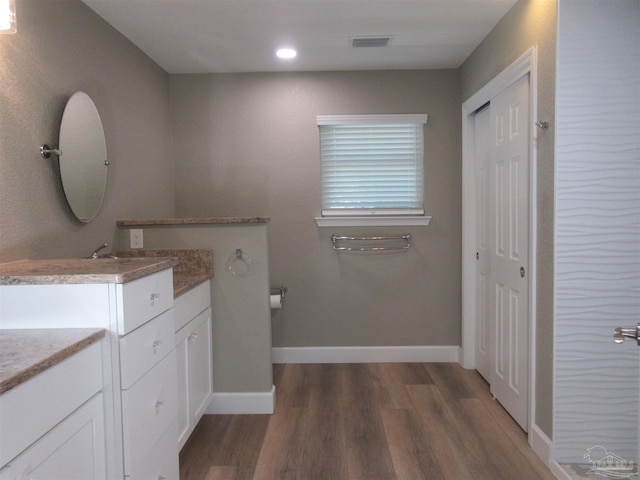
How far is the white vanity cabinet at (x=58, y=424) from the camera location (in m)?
1.01

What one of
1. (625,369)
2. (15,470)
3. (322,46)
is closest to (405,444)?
(625,369)

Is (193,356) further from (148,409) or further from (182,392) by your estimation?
(148,409)

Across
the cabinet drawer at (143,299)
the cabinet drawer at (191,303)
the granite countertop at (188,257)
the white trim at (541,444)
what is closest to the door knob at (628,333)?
the white trim at (541,444)

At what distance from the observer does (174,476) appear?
1.93 metres

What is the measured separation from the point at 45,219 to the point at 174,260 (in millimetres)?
679

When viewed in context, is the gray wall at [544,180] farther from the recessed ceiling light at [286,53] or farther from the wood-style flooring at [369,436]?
the recessed ceiling light at [286,53]

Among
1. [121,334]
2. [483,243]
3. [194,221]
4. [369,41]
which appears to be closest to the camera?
[121,334]

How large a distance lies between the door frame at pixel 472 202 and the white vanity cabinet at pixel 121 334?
1734mm

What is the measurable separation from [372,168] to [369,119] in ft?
1.22

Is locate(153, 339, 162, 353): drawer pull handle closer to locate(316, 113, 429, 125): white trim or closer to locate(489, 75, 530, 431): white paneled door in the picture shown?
locate(489, 75, 530, 431): white paneled door

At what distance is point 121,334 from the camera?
1.47 m

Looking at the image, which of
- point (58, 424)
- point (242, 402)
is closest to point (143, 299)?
point (58, 424)

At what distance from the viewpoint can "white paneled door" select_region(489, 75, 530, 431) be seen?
252cm

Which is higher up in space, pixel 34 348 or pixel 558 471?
pixel 34 348
